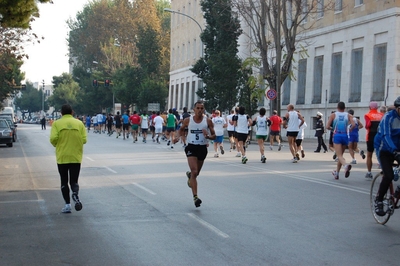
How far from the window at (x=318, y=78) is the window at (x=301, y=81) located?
156 cm

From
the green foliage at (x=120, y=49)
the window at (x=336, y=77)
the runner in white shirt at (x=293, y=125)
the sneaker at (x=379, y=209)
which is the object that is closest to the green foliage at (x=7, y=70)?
the runner in white shirt at (x=293, y=125)

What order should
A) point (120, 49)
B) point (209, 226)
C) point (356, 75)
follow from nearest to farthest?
point (209, 226)
point (356, 75)
point (120, 49)

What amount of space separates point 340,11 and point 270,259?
38.7m

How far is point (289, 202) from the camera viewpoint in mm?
12164

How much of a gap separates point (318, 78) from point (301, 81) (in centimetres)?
262

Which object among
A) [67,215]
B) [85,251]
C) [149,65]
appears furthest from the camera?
[149,65]

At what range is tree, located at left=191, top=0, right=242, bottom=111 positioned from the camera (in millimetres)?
46188

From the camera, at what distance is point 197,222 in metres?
9.84

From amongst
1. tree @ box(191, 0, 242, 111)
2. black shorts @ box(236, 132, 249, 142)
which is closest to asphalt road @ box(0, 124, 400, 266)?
black shorts @ box(236, 132, 249, 142)

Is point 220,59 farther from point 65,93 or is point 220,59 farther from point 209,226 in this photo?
point 65,93

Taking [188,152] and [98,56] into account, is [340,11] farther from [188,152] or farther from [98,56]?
[98,56]

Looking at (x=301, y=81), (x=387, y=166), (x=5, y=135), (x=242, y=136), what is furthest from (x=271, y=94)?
(x=387, y=166)

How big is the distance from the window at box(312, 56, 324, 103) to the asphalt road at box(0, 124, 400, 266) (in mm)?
29927

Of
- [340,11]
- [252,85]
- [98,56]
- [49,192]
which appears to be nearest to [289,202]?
[49,192]
